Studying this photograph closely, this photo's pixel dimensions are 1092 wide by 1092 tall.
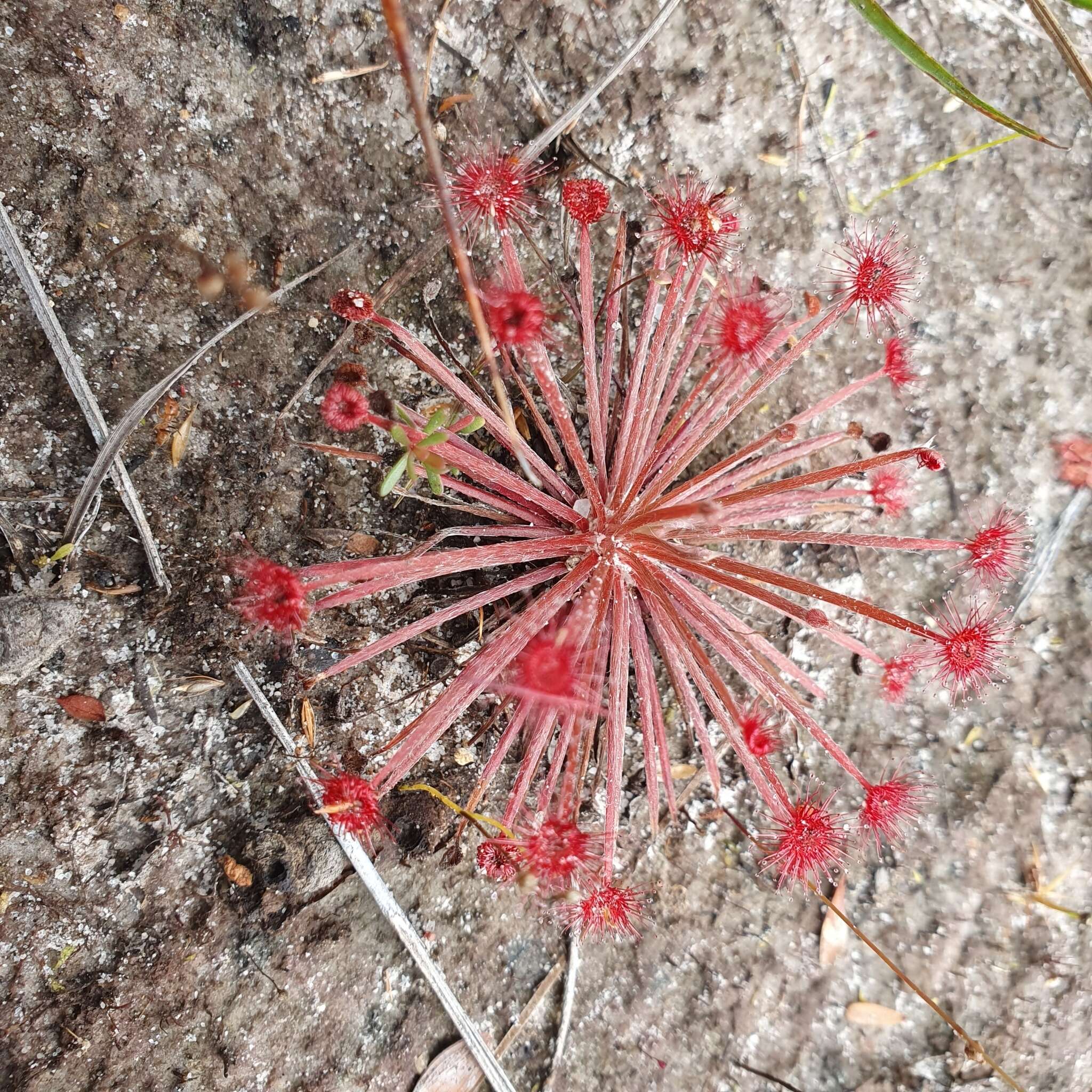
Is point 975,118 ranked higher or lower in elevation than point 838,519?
higher

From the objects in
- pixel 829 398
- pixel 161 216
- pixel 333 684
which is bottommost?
pixel 333 684

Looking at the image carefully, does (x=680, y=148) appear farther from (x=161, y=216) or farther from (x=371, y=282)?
(x=161, y=216)

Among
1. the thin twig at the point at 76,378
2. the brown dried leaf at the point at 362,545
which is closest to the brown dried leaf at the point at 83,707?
the thin twig at the point at 76,378

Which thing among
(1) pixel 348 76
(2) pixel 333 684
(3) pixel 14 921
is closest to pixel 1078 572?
(2) pixel 333 684

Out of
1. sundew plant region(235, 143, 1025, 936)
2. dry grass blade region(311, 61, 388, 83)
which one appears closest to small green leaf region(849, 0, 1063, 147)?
sundew plant region(235, 143, 1025, 936)

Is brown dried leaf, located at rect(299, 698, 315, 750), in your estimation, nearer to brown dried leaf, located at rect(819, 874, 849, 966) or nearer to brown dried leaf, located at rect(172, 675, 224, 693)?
brown dried leaf, located at rect(172, 675, 224, 693)

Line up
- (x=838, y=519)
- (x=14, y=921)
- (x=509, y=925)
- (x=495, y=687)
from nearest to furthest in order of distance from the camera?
1. (x=495, y=687)
2. (x=14, y=921)
3. (x=509, y=925)
4. (x=838, y=519)

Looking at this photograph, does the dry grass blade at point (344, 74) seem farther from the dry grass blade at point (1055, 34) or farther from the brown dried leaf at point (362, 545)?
the dry grass blade at point (1055, 34)
